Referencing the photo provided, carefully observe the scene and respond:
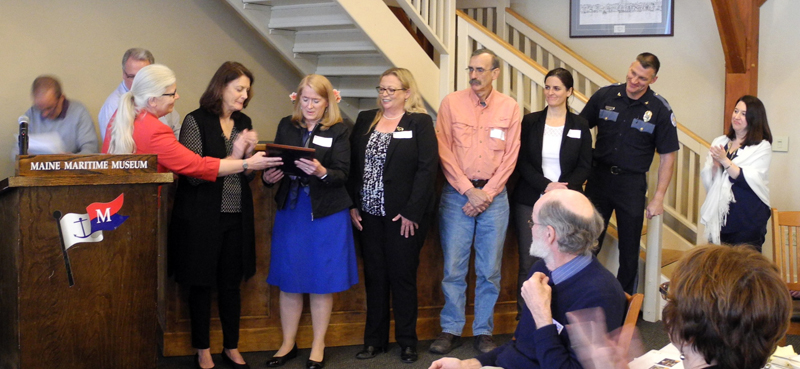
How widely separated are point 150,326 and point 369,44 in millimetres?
2645

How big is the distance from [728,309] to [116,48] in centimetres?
433

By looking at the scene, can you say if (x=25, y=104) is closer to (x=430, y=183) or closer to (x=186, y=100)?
(x=186, y=100)

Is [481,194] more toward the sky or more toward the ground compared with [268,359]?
more toward the sky

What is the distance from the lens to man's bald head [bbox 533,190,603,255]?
6.52ft

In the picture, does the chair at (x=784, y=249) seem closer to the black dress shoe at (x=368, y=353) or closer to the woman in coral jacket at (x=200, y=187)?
the black dress shoe at (x=368, y=353)

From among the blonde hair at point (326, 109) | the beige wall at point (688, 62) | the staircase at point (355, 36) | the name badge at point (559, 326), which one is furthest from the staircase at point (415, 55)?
the name badge at point (559, 326)

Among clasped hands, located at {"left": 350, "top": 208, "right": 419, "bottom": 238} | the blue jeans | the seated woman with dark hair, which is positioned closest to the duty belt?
the blue jeans

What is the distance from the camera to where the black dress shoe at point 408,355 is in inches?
137

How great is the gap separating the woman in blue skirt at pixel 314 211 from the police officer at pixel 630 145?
5.08 ft

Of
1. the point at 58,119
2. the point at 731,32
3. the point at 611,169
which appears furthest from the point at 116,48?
the point at 731,32

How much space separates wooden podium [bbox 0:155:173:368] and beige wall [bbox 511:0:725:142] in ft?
16.0

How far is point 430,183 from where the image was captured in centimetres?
346

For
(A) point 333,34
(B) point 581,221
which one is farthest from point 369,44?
(B) point 581,221

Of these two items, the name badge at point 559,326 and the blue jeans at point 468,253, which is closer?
the name badge at point 559,326
